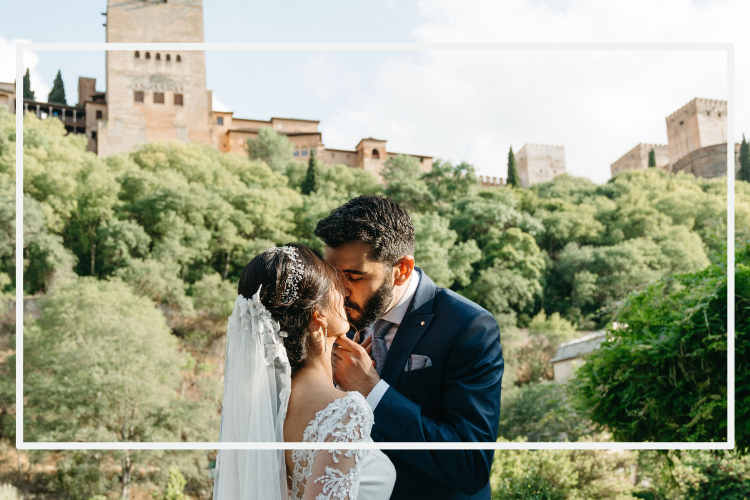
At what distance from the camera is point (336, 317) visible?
1.79 m

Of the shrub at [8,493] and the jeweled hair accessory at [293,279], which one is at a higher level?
the jeweled hair accessory at [293,279]

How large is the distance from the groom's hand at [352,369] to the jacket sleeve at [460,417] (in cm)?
7

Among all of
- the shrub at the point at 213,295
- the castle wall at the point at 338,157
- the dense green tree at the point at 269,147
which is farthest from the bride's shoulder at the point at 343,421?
the castle wall at the point at 338,157

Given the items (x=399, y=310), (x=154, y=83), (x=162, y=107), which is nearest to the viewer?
(x=399, y=310)

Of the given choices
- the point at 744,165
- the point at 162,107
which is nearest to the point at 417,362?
the point at 744,165

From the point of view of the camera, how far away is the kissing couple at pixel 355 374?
1682 mm

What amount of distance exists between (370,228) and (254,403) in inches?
27.5

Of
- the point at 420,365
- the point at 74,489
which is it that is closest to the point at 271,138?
the point at 74,489

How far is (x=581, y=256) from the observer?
28.0 metres

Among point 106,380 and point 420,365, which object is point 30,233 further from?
point 420,365

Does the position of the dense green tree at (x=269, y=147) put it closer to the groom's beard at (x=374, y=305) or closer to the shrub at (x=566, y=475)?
the shrub at (x=566, y=475)

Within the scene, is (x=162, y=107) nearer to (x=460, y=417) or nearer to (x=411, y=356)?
(x=411, y=356)

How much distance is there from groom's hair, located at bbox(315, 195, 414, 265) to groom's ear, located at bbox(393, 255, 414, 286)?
2cm

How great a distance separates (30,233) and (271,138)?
21158mm
